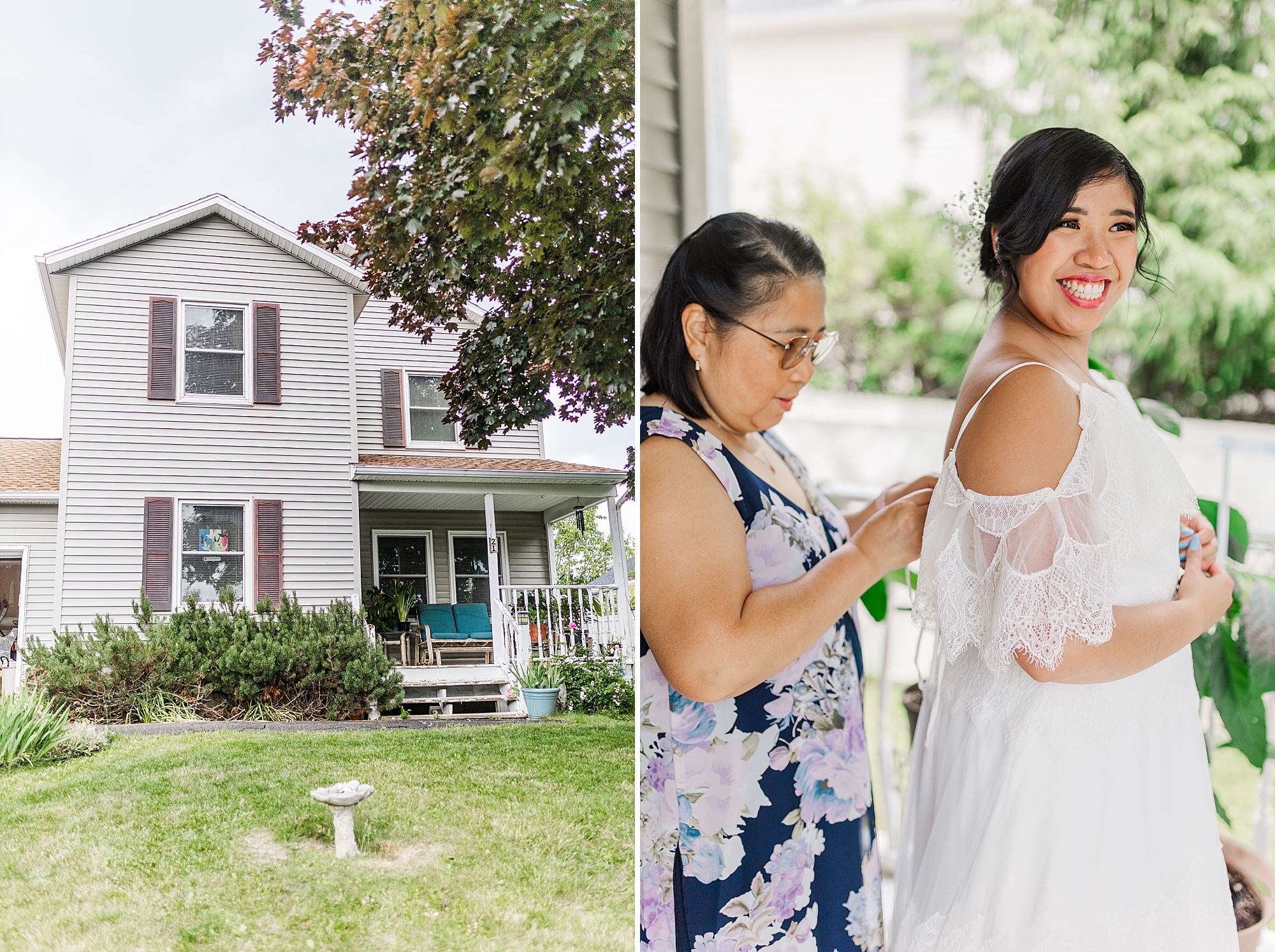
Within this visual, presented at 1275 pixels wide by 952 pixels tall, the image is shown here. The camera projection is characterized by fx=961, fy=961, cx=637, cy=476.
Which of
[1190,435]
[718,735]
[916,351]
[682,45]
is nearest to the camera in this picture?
[718,735]

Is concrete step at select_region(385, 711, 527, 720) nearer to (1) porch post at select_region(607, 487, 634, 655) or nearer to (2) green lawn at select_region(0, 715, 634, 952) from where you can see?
(2) green lawn at select_region(0, 715, 634, 952)

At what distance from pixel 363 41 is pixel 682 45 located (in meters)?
0.62

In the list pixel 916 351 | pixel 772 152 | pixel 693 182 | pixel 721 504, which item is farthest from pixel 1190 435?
pixel 721 504

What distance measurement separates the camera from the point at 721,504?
115 centimetres

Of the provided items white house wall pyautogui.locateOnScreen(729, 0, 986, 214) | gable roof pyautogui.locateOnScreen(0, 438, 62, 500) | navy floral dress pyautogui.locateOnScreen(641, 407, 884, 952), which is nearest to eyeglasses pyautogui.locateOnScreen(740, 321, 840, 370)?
navy floral dress pyautogui.locateOnScreen(641, 407, 884, 952)

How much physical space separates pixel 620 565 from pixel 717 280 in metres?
0.86

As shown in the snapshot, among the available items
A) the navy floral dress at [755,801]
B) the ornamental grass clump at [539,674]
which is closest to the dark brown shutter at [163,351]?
the ornamental grass clump at [539,674]

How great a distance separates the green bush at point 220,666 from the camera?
1.62 meters

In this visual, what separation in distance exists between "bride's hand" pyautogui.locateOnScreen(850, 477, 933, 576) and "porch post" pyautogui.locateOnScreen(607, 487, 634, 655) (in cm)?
81

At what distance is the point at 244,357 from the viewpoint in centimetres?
173

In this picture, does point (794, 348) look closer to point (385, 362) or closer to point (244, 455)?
point (385, 362)

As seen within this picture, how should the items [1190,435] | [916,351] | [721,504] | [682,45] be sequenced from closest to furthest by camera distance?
[721,504] < [682,45] < [1190,435] < [916,351]

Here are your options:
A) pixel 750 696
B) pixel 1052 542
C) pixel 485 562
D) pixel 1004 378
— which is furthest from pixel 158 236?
pixel 1052 542

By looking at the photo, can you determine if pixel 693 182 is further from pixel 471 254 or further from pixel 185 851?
pixel 185 851
